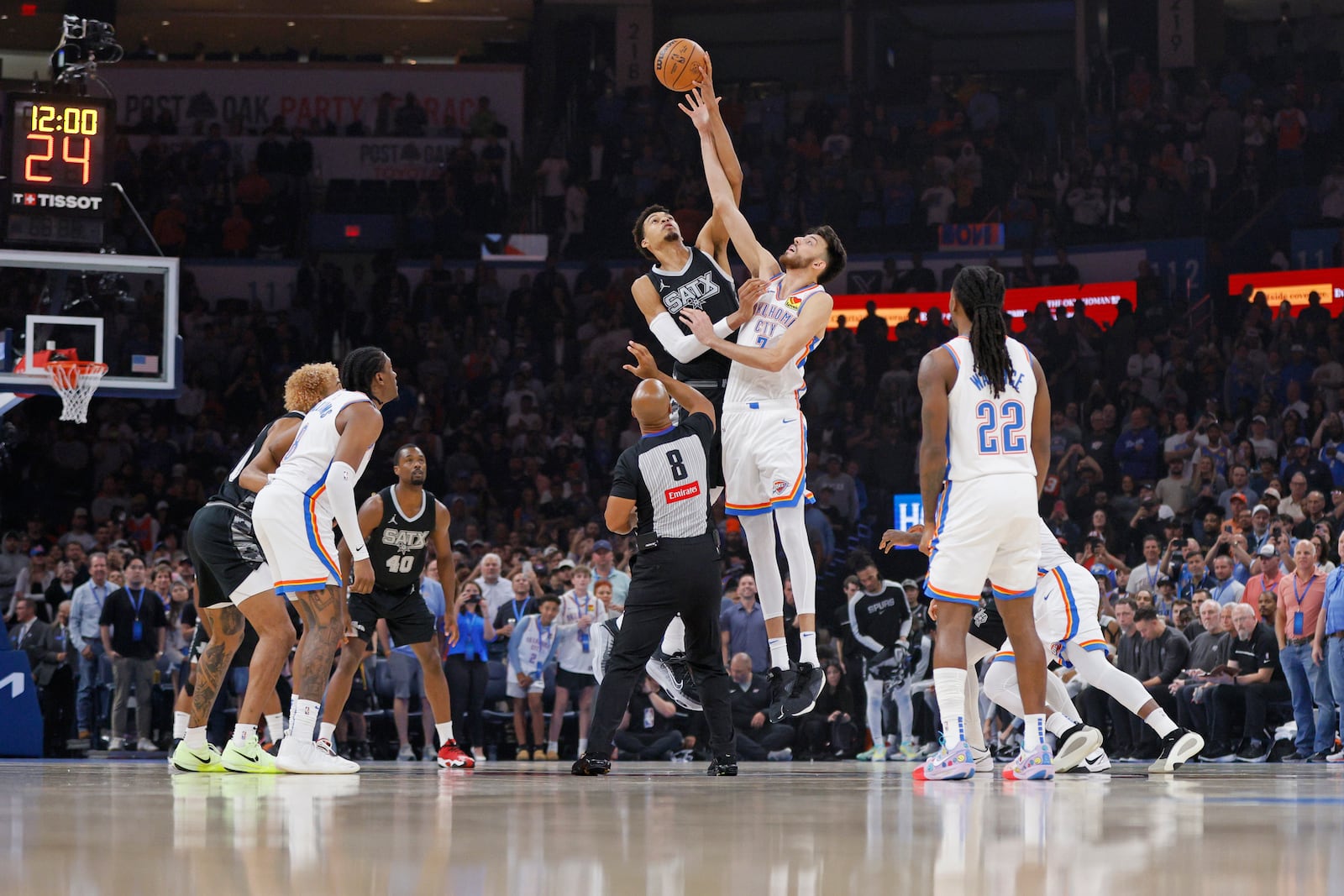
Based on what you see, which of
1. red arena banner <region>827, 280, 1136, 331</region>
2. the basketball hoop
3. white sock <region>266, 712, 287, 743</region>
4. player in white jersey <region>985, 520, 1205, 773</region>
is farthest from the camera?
red arena banner <region>827, 280, 1136, 331</region>

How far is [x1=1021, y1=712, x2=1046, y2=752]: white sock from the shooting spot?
7.77 metres

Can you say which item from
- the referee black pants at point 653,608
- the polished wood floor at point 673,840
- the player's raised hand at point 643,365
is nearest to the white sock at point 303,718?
the polished wood floor at point 673,840

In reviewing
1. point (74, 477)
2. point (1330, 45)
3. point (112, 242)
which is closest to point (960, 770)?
point (112, 242)

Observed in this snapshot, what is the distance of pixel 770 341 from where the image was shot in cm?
872

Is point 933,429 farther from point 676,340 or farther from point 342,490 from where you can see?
point 342,490

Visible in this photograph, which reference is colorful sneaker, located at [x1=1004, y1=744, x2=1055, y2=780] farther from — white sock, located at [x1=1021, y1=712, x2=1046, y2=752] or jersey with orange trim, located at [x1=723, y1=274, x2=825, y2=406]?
jersey with orange trim, located at [x1=723, y1=274, x2=825, y2=406]

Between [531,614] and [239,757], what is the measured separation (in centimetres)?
758

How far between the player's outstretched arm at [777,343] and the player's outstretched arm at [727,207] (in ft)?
1.67

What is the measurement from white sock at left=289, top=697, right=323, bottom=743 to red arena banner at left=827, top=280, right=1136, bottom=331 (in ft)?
52.7

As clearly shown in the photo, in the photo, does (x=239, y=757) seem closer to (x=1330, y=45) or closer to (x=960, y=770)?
(x=960, y=770)

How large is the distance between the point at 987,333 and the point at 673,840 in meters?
3.84

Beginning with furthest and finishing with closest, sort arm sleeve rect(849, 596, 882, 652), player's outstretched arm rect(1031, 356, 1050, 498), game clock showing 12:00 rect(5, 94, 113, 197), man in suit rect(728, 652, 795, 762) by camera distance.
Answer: arm sleeve rect(849, 596, 882, 652)
man in suit rect(728, 652, 795, 762)
game clock showing 12:00 rect(5, 94, 113, 197)
player's outstretched arm rect(1031, 356, 1050, 498)

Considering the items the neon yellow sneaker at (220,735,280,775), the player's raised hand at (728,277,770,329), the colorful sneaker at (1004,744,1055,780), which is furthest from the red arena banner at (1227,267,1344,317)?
the neon yellow sneaker at (220,735,280,775)

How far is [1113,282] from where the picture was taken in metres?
23.9
